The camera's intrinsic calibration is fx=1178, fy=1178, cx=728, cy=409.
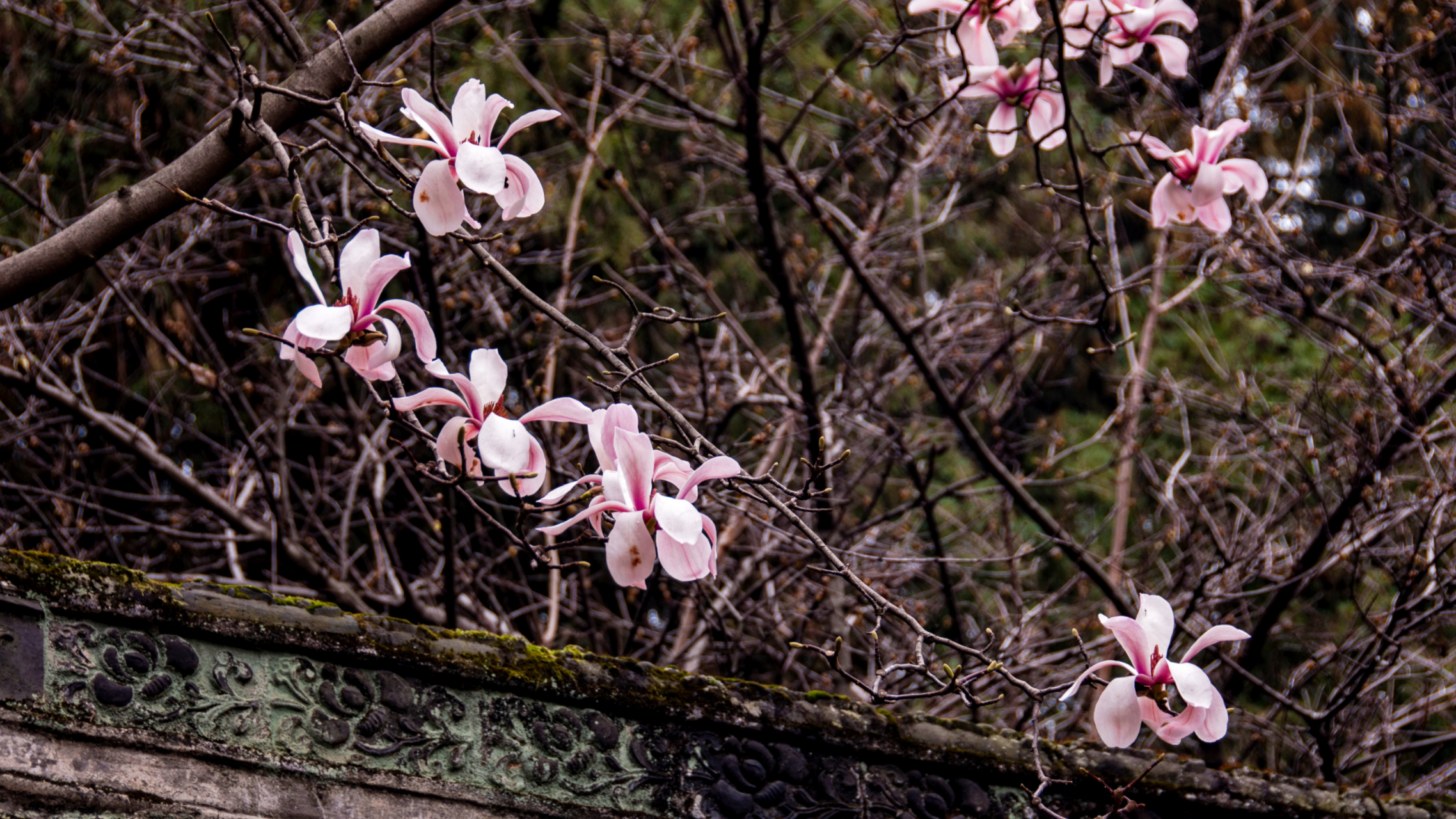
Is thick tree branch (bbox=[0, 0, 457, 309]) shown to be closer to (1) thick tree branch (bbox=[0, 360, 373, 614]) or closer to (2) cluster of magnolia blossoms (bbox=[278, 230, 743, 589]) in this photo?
(2) cluster of magnolia blossoms (bbox=[278, 230, 743, 589])

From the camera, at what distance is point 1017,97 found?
2.08 m

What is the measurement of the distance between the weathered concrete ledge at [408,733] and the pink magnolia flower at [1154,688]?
2.29 ft

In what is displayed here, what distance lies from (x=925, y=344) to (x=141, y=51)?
Result: 335 centimetres

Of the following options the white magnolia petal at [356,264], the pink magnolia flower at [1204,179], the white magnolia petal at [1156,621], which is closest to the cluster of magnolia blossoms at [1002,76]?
the pink magnolia flower at [1204,179]

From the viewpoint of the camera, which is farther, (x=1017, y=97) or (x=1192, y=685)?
(x=1017, y=97)

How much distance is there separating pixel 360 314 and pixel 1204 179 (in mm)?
1319

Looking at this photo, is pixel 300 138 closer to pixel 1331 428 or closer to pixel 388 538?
pixel 388 538

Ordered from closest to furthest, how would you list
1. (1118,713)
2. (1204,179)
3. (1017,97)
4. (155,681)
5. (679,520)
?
(679,520)
(1118,713)
(155,681)
(1204,179)
(1017,97)

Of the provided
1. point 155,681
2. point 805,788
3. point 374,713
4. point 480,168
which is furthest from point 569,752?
point 480,168

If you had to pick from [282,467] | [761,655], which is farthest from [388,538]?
[761,655]

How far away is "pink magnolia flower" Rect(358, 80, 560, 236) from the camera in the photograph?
4.26 feet

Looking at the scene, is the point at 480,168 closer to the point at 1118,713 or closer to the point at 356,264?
the point at 356,264

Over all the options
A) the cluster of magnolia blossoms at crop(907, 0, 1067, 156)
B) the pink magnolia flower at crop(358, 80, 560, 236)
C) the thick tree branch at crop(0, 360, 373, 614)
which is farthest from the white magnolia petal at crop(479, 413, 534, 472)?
the thick tree branch at crop(0, 360, 373, 614)

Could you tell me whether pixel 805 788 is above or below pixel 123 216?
below
